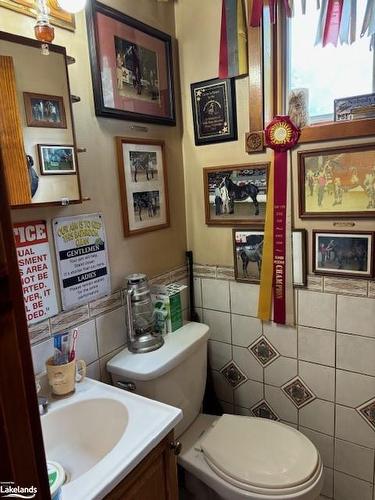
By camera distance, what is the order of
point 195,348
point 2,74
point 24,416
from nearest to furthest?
point 24,416 → point 2,74 → point 195,348

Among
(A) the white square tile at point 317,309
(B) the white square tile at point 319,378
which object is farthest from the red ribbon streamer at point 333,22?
(B) the white square tile at point 319,378

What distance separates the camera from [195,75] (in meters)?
1.65

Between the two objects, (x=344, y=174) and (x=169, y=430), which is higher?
(x=344, y=174)

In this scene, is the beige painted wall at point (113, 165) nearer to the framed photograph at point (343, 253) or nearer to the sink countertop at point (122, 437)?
the sink countertop at point (122, 437)

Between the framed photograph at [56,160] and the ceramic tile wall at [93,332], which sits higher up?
the framed photograph at [56,160]

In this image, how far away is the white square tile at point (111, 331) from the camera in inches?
53.7

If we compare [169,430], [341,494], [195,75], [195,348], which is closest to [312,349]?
[195,348]

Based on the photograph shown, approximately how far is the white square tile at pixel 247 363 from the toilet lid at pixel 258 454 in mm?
261

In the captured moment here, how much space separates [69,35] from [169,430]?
129cm

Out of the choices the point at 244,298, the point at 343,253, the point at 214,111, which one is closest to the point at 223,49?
the point at 214,111

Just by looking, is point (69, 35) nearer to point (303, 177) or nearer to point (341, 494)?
point (303, 177)

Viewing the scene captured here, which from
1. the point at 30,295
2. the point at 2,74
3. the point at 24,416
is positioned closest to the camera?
the point at 24,416

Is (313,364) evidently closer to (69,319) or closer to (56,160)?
(69,319)

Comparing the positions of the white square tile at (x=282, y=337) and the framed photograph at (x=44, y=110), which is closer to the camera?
the framed photograph at (x=44, y=110)
